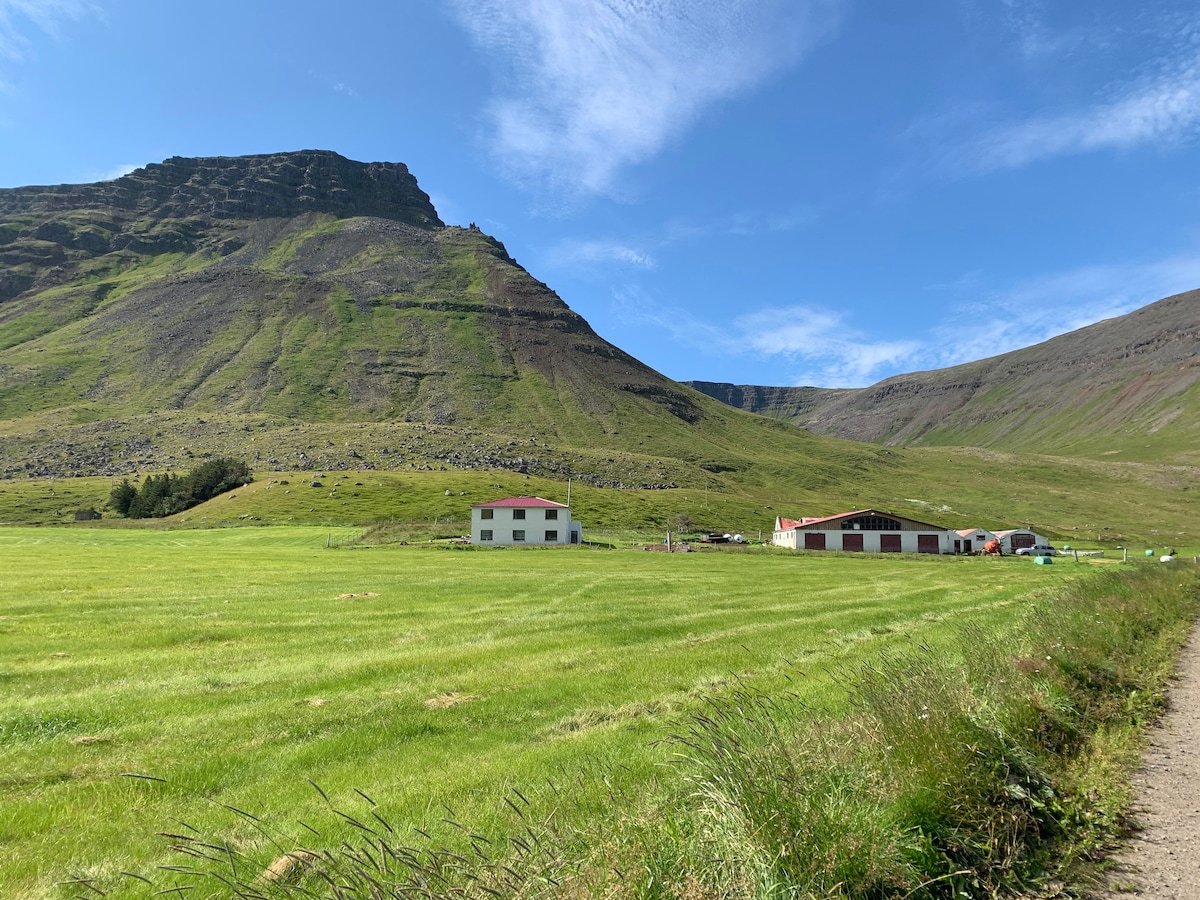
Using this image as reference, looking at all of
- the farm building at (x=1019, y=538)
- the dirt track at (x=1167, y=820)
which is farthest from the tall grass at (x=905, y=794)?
the farm building at (x=1019, y=538)

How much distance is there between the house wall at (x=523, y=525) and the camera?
83.1 meters

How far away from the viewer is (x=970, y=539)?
10369 centimetres

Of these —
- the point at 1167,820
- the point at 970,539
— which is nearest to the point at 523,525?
the point at 970,539

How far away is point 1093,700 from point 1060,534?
13842 cm

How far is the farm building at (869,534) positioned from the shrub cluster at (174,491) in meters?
97.5

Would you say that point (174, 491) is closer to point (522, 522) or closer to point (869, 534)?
point (522, 522)

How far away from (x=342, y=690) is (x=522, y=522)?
73314mm

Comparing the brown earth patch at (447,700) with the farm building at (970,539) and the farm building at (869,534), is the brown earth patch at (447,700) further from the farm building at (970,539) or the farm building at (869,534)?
the farm building at (970,539)

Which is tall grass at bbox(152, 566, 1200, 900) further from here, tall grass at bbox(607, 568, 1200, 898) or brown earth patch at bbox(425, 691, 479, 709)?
brown earth patch at bbox(425, 691, 479, 709)

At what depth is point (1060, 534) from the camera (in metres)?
122

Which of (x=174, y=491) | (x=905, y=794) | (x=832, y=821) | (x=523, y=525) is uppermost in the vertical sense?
(x=174, y=491)

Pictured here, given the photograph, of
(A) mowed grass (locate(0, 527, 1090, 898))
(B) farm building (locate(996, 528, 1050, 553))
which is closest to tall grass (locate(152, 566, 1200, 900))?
(A) mowed grass (locate(0, 527, 1090, 898))

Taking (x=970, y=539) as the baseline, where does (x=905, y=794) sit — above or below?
above

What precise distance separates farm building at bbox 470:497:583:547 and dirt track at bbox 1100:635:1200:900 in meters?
75.2
